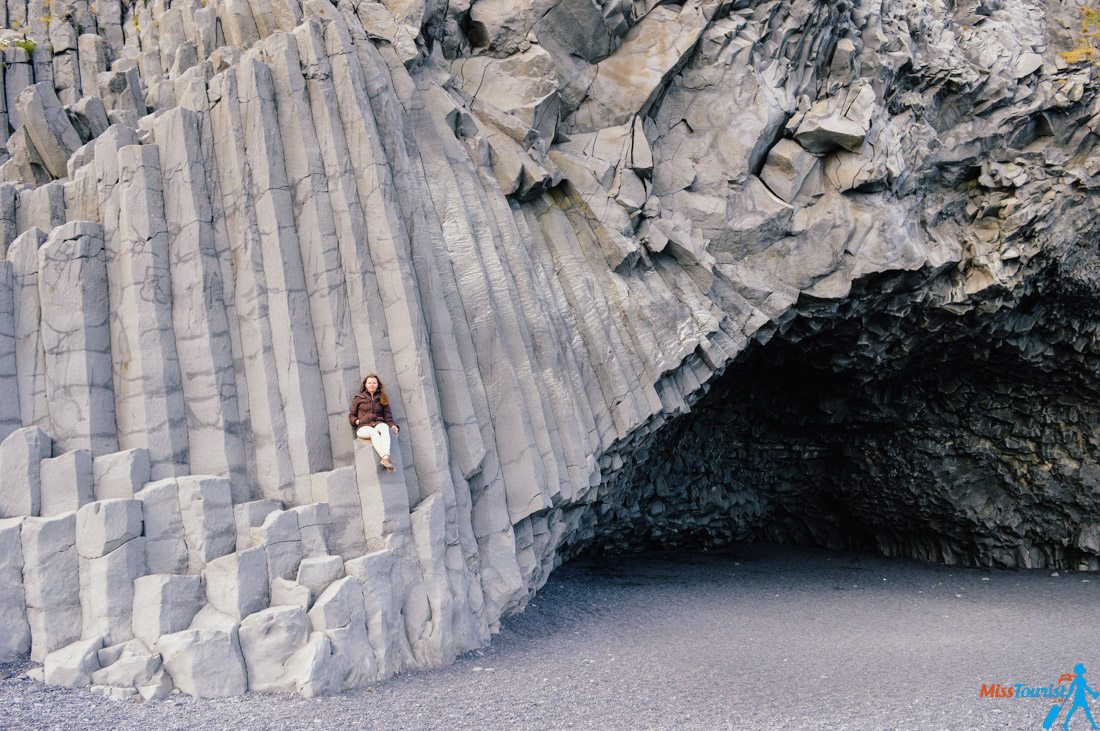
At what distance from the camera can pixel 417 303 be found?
9953 mm

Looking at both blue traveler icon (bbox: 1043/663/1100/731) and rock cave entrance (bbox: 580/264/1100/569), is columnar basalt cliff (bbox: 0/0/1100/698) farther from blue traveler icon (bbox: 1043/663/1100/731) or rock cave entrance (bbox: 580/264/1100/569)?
blue traveler icon (bbox: 1043/663/1100/731)

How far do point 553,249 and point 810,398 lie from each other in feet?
27.0

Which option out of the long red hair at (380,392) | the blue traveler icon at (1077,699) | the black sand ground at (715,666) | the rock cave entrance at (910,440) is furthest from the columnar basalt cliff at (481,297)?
the blue traveler icon at (1077,699)

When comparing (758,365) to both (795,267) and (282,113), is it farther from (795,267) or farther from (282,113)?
(282,113)

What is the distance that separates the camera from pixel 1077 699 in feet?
29.9

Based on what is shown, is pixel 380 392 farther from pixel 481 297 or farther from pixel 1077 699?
pixel 1077 699

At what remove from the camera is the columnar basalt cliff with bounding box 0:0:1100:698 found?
332 inches

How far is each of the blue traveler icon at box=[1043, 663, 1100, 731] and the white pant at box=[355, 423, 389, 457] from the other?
21.5ft

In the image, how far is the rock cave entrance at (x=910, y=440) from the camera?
16.3m

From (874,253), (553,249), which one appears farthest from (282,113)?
(874,253)

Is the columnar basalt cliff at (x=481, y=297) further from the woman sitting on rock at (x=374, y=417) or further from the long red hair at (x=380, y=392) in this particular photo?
the long red hair at (x=380, y=392)

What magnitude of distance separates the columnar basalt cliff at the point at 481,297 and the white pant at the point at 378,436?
157 millimetres

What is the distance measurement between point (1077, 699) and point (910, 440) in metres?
9.87

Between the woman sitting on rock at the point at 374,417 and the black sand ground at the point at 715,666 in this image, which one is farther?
the woman sitting on rock at the point at 374,417
